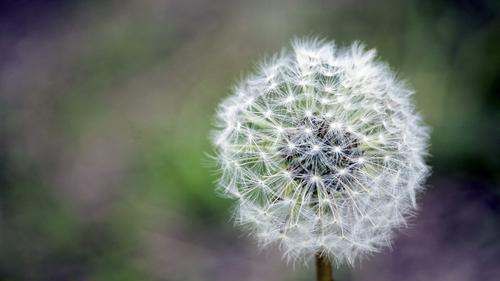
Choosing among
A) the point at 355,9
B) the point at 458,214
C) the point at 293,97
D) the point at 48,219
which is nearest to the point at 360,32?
the point at 355,9

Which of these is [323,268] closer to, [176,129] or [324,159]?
[324,159]

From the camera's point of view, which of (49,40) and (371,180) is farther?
(49,40)

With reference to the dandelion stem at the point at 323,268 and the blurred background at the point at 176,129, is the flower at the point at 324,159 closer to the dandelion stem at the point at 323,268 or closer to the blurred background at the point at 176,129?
the dandelion stem at the point at 323,268

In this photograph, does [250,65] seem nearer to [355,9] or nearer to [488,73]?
[355,9]

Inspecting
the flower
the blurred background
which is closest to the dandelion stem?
the flower

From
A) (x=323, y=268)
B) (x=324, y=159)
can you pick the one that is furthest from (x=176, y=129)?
(x=324, y=159)

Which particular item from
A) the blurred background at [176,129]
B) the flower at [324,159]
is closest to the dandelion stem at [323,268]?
the flower at [324,159]

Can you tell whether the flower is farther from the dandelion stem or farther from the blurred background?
the blurred background
